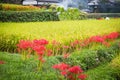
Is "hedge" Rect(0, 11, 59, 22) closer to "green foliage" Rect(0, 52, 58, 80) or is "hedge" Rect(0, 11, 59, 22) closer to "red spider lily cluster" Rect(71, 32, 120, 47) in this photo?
"red spider lily cluster" Rect(71, 32, 120, 47)

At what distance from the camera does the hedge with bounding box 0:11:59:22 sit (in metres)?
6.18

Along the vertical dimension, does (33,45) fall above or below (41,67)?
above

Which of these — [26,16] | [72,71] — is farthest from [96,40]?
[26,16]

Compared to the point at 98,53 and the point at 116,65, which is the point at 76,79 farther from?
the point at 98,53

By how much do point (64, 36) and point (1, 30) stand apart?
1.16 meters

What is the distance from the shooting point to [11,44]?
162 inches

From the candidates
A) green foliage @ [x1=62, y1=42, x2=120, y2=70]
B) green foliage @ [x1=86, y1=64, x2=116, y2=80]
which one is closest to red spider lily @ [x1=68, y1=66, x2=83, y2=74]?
green foliage @ [x1=86, y1=64, x2=116, y2=80]

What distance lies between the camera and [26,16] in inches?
310

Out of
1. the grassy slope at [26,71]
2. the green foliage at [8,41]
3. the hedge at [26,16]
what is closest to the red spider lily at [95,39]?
the grassy slope at [26,71]

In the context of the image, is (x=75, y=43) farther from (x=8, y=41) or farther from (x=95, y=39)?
(x=8, y=41)

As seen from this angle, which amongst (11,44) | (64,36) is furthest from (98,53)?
(11,44)

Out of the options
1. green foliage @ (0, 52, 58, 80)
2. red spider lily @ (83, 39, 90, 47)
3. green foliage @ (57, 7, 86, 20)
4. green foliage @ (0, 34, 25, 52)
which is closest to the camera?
green foliage @ (0, 52, 58, 80)

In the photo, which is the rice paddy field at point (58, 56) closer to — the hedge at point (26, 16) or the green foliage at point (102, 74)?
the green foliage at point (102, 74)

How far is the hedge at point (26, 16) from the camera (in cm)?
618
